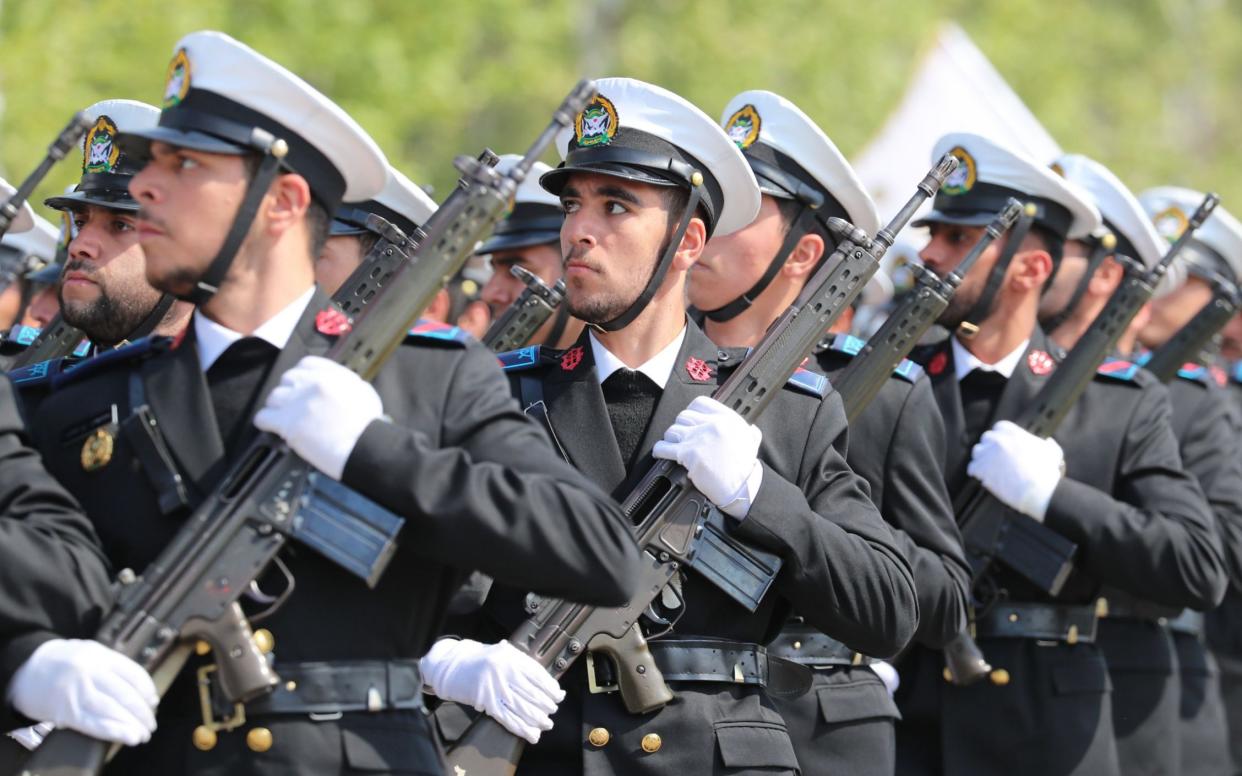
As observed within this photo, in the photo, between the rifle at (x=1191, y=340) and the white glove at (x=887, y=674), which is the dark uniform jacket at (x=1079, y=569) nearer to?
the white glove at (x=887, y=674)

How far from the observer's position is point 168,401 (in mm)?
4520

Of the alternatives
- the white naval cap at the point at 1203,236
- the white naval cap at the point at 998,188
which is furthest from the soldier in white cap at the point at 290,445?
the white naval cap at the point at 1203,236

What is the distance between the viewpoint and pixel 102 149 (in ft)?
21.0

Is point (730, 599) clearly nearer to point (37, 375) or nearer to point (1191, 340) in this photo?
point (37, 375)

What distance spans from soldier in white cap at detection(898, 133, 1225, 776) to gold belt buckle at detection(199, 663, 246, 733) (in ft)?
10.9

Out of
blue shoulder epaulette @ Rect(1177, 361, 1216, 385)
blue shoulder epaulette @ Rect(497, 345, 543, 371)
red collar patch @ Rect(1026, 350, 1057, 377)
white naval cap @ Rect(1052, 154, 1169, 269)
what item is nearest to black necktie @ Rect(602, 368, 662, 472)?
blue shoulder epaulette @ Rect(497, 345, 543, 371)

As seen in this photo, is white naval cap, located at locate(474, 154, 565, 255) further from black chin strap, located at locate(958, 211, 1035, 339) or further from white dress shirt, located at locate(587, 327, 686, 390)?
white dress shirt, located at locate(587, 327, 686, 390)

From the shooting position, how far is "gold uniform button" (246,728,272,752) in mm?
4355

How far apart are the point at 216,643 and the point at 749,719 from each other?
5.39 ft

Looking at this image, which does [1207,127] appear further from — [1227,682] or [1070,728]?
[1070,728]

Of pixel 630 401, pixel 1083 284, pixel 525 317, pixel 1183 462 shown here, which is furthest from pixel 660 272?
pixel 1183 462

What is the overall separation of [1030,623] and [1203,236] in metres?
4.18

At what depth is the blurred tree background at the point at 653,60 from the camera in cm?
1642

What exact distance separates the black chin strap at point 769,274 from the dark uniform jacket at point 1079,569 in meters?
0.92
